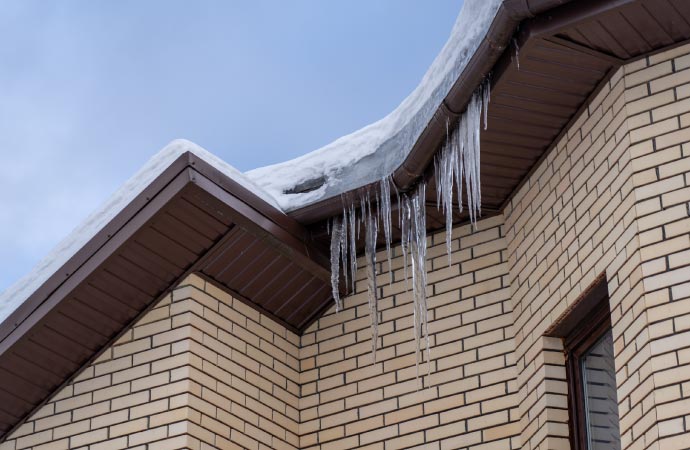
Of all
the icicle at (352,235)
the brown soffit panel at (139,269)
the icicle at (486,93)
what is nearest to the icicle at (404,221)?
the icicle at (352,235)

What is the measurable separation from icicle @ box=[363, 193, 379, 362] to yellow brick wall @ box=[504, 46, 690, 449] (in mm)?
783

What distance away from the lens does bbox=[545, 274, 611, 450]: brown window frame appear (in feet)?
23.7

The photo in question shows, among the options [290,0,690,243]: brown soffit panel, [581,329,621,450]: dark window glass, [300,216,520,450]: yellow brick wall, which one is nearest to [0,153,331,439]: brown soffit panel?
[300,216,520,450]: yellow brick wall

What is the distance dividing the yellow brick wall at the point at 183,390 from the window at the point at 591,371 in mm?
1874

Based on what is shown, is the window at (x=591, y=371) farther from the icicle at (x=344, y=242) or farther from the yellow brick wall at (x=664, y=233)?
the icicle at (x=344, y=242)

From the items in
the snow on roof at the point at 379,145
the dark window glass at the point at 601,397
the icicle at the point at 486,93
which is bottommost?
the dark window glass at the point at 601,397

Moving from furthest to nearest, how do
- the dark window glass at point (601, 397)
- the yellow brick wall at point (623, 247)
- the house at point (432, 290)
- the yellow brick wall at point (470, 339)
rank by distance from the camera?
the dark window glass at point (601, 397) → the house at point (432, 290) → the yellow brick wall at point (470, 339) → the yellow brick wall at point (623, 247)

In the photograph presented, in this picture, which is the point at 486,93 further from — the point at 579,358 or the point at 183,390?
the point at 183,390

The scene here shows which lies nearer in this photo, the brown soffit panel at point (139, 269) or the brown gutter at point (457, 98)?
the brown gutter at point (457, 98)

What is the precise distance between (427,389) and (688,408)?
2.19 m

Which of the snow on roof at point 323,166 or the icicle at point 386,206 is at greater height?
the snow on roof at point 323,166

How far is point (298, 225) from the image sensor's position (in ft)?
27.5

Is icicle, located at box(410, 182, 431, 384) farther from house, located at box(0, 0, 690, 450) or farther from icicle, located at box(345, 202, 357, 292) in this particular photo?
icicle, located at box(345, 202, 357, 292)

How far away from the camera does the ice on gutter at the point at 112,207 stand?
7977 millimetres
